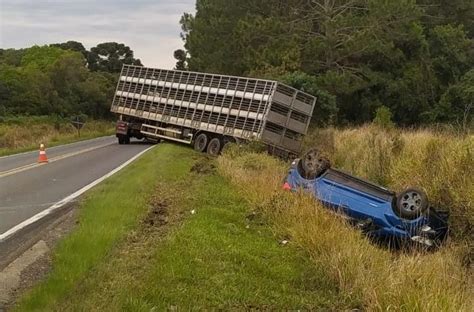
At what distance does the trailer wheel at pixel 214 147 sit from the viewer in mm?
25234

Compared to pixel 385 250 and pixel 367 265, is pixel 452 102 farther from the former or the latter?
pixel 367 265

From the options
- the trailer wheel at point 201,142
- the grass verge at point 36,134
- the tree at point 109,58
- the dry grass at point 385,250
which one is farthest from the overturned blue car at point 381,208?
the tree at point 109,58

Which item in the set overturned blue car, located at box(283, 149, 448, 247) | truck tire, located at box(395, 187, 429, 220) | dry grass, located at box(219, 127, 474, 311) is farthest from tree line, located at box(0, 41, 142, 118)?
truck tire, located at box(395, 187, 429, 220)

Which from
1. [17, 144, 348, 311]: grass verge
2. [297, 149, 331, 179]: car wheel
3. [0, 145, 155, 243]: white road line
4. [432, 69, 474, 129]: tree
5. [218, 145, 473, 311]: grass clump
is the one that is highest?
[432, 69, 474, 129]: tree

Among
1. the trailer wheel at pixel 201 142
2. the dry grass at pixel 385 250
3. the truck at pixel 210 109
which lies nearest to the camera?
the dry grass at pixel 385 250

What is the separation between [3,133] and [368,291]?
1679 inches

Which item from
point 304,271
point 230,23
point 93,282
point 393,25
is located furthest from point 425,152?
point 230,23

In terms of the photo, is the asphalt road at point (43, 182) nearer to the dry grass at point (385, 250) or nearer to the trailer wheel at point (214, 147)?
the trailer wheel at point (214, 147)

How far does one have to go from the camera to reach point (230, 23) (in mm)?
42344

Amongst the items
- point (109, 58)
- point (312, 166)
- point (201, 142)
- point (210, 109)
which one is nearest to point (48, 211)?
point (312, 166)

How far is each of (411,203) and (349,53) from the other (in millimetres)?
28925

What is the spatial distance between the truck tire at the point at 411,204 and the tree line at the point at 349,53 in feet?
69.8

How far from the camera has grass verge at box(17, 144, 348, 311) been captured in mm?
5734

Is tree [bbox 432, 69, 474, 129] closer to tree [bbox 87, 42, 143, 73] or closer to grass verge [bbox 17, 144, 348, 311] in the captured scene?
grass verge [bbox 17, 144, 348, 311]
